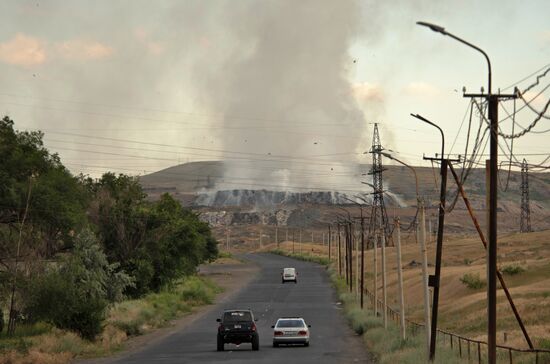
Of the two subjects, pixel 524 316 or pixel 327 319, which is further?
pixel 327 319

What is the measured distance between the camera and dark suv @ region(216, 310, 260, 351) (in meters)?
51.3

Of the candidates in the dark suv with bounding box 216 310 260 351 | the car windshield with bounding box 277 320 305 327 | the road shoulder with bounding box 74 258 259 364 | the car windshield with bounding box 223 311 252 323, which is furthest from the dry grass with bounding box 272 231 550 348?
the road shoulder with bounding box 74 258 259 364

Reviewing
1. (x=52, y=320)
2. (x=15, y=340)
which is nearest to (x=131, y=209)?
(x=52, y=320)

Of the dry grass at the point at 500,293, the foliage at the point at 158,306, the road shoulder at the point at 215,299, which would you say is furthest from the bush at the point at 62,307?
the dry grass at the point at 500,293

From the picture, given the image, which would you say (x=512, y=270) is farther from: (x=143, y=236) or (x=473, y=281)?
(x=143, y=236)

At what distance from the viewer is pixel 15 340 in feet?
156

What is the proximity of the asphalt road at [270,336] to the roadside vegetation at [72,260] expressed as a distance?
11.4ft

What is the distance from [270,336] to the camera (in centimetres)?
6344

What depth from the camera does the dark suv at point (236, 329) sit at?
168ft

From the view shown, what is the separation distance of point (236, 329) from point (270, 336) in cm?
1243

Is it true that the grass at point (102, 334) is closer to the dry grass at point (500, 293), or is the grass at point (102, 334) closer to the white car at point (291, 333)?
the white car at point (291, 333)

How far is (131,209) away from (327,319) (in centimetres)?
2333

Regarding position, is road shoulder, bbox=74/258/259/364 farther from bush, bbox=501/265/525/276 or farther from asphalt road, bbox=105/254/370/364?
bush, bbox=501/265/525/276

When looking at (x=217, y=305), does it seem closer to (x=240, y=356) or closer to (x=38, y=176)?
(x=38, y=176)
